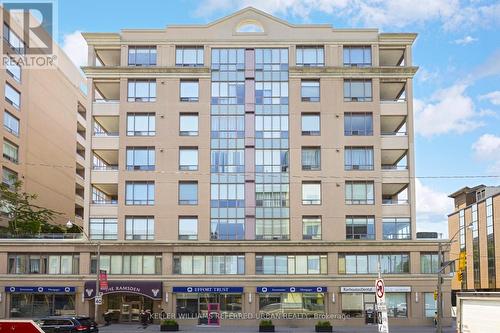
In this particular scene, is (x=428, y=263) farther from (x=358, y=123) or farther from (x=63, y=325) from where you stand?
(x=63, y=325)

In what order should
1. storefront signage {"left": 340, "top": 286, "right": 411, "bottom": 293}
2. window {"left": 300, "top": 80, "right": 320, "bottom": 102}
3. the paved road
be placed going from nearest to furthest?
the paved road, storefront signage {"left": 340, "top": 286, "right": 411, "bottom": 293}, window {"left": 300, "top": 80, "right": 320, "bottom": 102}

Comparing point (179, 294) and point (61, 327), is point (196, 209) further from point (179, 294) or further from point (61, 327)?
point (61, 327)

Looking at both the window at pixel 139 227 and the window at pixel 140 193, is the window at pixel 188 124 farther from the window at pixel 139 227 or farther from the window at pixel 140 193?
the window at pixel 139 227

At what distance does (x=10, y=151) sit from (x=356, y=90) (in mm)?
38482

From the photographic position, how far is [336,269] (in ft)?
189

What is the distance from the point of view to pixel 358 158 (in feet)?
195

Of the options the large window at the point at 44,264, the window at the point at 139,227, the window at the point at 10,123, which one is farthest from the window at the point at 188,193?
the window at the point at 10,123

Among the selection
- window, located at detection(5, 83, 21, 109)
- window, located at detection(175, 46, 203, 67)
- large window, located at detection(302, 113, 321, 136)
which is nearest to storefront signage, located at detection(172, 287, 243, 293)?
large window, located at detection(302, 113, 321, 136)

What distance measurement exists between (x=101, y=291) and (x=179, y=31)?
25305mm

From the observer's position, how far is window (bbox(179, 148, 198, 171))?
59.7 meters

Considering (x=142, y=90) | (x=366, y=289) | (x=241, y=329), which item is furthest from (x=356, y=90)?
(x=241, y=329)

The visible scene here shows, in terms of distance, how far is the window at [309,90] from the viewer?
198ft

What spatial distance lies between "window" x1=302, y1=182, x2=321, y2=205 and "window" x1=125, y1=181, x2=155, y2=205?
1400 centimetres

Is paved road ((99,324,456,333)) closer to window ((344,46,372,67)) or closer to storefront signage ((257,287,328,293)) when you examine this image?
storefront signage ((257,287,328,293))
